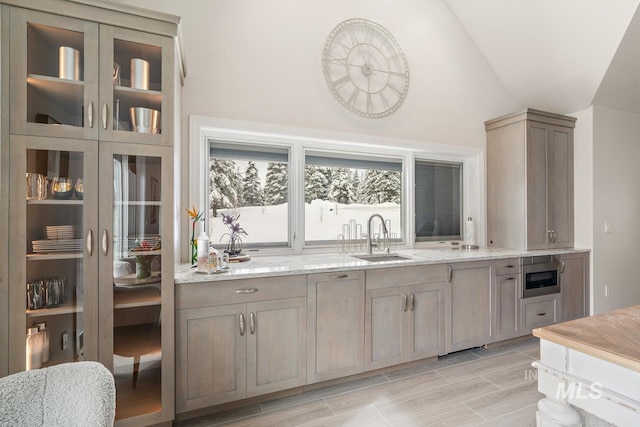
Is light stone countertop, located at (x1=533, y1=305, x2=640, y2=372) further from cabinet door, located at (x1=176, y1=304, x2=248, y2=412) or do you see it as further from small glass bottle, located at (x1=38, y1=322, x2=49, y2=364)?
small glass bottle, located at (x1=38, y1=322, x2=49, y2=364)

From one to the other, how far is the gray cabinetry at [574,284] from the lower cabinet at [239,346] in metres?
2.88

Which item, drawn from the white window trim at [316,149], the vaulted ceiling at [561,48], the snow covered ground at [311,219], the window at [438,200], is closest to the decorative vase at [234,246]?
the snow covered ground at [311,219]

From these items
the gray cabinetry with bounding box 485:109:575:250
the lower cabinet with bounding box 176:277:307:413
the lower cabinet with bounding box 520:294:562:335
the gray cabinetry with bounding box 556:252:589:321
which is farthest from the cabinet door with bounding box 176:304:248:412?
the gray cabinetry with bounding box 556:252:589:321

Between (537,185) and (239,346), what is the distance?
3.34 m

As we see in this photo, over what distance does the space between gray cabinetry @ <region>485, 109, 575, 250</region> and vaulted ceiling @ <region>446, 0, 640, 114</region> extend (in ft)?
1.26

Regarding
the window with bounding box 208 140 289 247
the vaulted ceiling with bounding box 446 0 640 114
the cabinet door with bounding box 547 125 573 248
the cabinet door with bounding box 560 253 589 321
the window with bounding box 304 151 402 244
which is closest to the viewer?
the window with bounding box 208 140 289 247

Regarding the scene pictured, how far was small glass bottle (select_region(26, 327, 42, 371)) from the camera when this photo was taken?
1.53 meters

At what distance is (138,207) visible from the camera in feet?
5.64

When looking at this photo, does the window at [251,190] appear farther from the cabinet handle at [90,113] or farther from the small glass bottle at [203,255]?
the cabinet handle at [90,113]

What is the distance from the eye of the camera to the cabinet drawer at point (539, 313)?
9.71ft

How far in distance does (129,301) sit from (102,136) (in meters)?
0.91

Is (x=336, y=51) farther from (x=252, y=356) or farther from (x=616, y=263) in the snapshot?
(x=616, y=263)

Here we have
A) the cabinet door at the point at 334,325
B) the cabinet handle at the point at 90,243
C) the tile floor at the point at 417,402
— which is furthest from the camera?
the cabinet door at the point at 334,325

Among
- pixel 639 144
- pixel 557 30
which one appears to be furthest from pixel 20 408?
pixel 639 144
